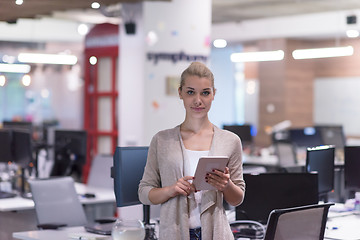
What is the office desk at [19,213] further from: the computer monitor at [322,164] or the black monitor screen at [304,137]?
the black monitor screen at [304,137]

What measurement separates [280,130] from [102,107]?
4221 millimetres

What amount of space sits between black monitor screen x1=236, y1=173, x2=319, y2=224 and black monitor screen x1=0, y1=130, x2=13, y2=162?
3.71 meters

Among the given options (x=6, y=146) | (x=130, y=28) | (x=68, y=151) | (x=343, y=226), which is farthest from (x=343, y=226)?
(x=130, y=28)

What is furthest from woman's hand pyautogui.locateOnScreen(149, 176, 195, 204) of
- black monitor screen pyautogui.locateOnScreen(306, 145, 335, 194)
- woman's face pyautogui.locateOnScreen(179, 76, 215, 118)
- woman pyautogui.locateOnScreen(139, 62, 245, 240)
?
black monitor screen pyautogui.locateOnScreen(306, 145, 335, 194)

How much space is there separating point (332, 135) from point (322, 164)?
647 cm

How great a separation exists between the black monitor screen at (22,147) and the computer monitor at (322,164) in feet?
10.6

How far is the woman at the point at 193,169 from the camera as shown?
10.8 feet

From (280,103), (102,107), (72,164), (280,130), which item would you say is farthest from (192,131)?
(280,103)

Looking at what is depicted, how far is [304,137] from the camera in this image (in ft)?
39.6

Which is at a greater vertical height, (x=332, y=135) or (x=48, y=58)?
(x=48, y=58)

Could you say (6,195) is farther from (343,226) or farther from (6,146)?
(343,226)

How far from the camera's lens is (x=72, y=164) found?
25.3 ft

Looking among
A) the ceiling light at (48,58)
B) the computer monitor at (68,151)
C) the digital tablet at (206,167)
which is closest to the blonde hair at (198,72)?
the digital tablet at (206,167)

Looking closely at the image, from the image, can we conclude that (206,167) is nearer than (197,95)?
Yes
